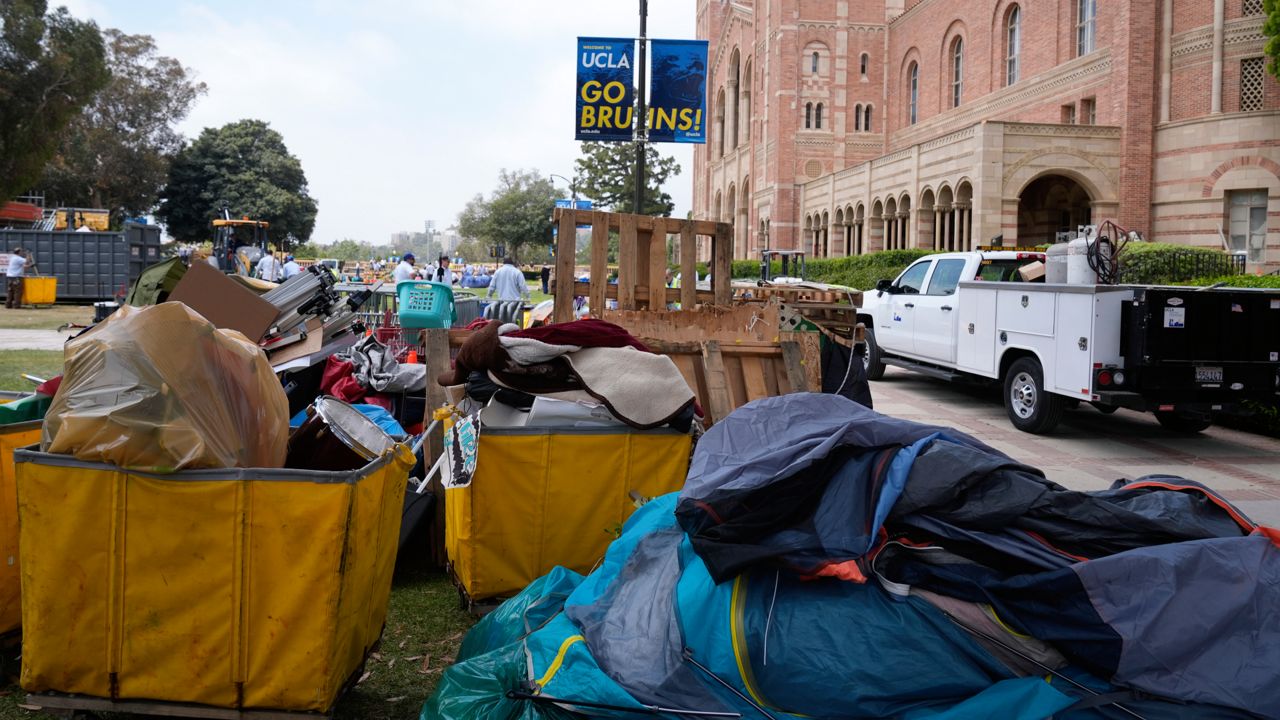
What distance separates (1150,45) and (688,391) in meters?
32.0

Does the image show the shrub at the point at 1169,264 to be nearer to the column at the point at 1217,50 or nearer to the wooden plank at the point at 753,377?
the column at the point at 1217,50

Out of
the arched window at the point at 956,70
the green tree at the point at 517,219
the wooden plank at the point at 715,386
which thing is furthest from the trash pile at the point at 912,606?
the green tree at the point at 517,219

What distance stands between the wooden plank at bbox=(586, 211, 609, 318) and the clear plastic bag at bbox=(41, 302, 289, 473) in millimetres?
5524

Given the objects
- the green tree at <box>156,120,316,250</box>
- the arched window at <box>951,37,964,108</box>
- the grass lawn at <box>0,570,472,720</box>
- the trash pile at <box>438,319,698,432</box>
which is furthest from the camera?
the green tree at <box>156,120,316,250</box>

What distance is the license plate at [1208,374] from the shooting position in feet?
32.2

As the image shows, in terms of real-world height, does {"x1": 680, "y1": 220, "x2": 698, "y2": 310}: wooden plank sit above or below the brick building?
below

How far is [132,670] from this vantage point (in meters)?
3.24

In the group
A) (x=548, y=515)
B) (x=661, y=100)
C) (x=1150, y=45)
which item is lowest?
(x=548, y=515)

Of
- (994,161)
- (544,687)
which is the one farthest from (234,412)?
(994,161)

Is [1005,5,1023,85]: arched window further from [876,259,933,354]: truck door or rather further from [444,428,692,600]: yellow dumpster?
[444,428,692,600]: yellow dumpster

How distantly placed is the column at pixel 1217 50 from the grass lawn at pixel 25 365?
30.9m

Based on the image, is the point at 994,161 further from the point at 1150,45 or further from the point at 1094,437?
the point at 1094,437

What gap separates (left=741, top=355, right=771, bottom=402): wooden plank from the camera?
245 inches

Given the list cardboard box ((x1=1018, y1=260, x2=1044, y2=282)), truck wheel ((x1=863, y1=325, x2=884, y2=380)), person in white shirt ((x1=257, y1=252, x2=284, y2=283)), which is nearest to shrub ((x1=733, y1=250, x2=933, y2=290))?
truck wheel ((x1=863, y1=325, x2=884, y2=380))
